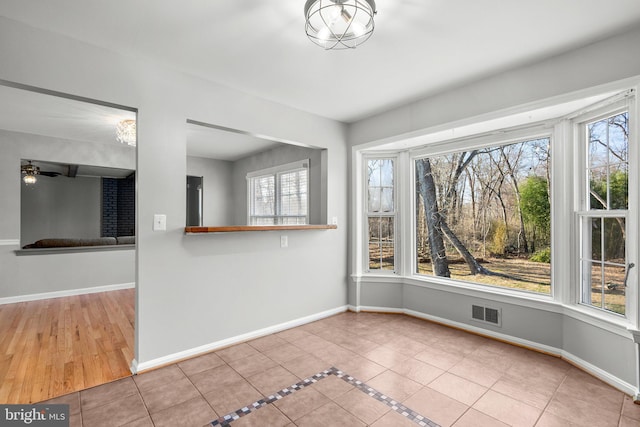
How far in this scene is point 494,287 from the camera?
3205 mm

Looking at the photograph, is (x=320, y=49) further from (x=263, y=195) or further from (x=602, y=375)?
(x=263, y=195)

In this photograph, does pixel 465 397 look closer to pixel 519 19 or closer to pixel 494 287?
pixel 494 287

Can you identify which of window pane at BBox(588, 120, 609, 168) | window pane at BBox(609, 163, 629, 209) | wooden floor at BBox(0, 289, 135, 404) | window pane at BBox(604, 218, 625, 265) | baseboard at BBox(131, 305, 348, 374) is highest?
window pane at BBox(588, 120, 609, 168)

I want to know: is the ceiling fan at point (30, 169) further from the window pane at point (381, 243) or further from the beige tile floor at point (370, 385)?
the window pane at point (381, 243)

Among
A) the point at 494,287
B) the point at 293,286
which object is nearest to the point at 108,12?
the point at 293,286

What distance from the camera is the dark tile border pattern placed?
1858mm

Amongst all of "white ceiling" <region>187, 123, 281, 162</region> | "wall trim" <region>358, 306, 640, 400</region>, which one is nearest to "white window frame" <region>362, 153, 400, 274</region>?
"wall trim" <region>358, 306, 640, 400</region>

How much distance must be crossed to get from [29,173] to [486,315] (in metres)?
6.72

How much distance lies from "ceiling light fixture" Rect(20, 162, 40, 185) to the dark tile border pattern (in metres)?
5.23

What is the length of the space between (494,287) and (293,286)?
2114 mm

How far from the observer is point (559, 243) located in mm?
2734

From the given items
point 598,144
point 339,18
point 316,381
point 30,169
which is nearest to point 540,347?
point 598,144

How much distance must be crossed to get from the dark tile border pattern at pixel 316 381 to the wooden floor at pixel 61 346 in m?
1.11

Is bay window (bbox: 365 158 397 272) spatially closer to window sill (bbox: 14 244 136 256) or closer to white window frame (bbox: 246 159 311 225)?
white window frame (bbox: 246 159 311 225)
